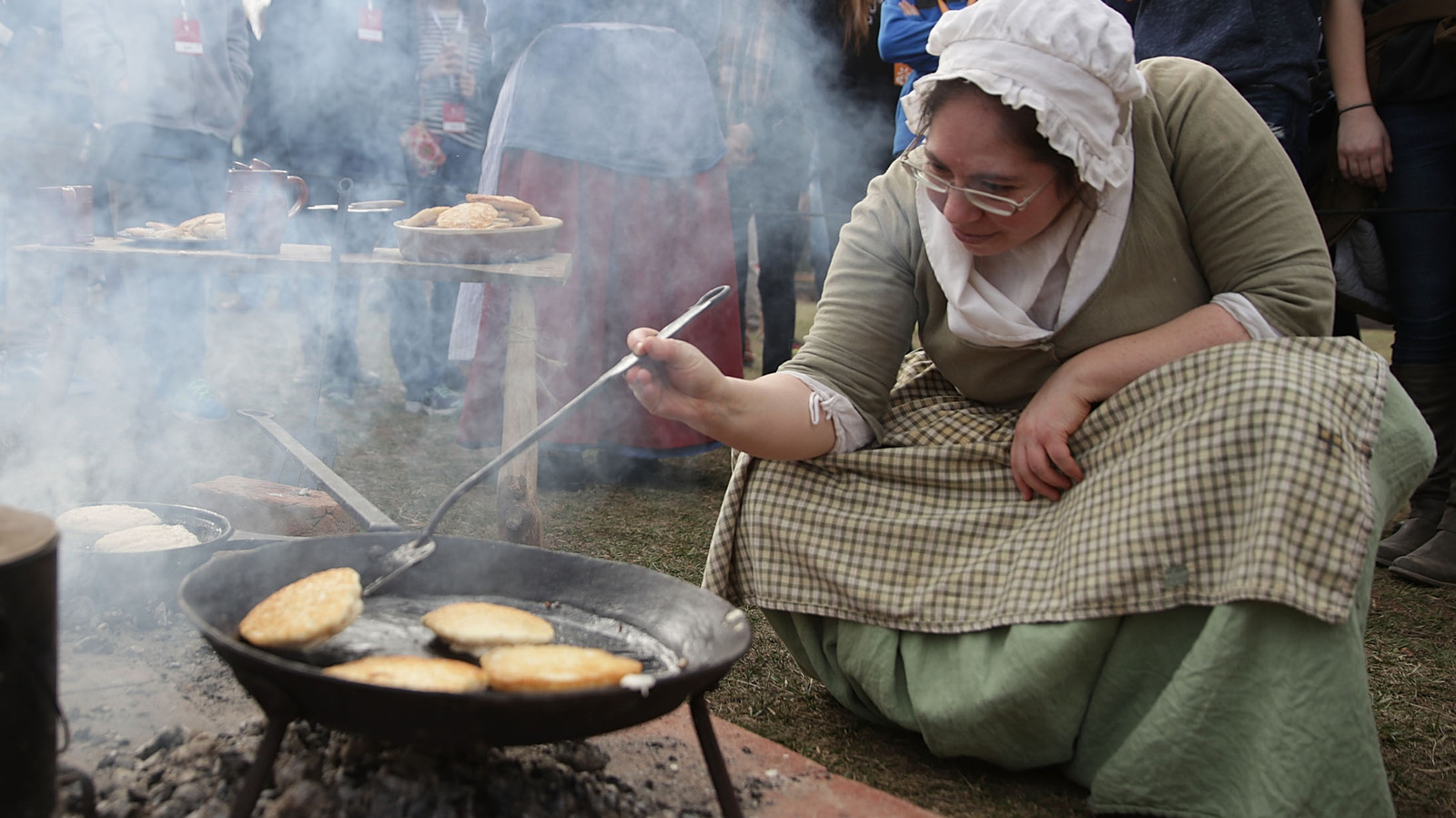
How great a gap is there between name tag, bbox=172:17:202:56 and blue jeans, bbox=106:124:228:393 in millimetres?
370

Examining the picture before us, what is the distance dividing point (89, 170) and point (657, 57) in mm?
2684

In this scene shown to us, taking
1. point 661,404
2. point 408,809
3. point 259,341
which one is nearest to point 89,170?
point 259,341

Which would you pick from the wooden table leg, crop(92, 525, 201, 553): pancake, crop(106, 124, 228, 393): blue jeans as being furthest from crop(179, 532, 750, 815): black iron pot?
crop(106, 124, 228, 393): blue jeans

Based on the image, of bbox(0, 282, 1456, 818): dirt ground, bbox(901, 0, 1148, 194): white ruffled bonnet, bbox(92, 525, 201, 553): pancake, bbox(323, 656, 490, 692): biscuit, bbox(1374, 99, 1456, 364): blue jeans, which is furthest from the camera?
bbox(1374, 99, 1456, 364): blue jeans

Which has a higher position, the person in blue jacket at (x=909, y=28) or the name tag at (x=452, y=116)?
the person in blue jacket at (x=909, y=28)

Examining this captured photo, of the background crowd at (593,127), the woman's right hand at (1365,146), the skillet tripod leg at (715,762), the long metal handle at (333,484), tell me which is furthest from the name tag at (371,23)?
the skillet tripod leg at (715,762)

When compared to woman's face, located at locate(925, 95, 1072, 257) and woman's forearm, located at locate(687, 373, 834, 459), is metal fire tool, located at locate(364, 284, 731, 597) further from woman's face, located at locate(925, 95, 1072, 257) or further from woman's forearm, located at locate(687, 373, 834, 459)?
woman's face, located at locate(925, 95, 1072, 257)

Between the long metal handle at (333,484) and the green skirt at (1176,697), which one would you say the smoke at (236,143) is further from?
the green skirt at (1176,697)

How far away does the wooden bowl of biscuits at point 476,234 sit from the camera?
2965 mm

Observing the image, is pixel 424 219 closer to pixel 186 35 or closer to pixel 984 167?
pixel 984 167

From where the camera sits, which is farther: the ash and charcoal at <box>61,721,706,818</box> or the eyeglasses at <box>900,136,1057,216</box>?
the eyeglasses at <box>900,136,1057,216</box>

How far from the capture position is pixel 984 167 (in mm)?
1788

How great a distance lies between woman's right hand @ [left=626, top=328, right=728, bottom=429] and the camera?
5.86ft

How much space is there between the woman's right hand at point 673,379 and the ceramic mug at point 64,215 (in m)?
2.28
